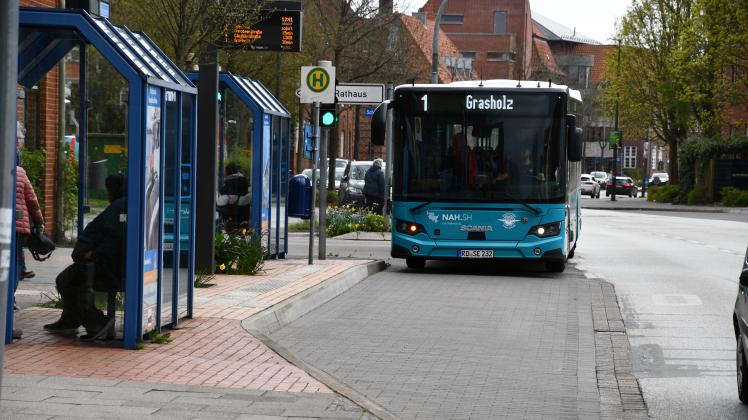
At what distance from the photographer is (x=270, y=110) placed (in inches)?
687

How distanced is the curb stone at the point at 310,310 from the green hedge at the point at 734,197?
36.7 meters

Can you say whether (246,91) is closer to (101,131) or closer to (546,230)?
(546,230)

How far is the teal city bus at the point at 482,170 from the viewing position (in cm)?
1819

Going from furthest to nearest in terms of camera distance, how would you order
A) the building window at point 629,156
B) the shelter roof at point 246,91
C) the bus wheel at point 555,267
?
1. the building window at point 629,156
2. the bus wheel at point 555,267
3. the shelter roof at point 246,91

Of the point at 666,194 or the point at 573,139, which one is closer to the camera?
the point at 573,139

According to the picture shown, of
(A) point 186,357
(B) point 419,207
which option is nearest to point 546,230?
(B) point 419,207

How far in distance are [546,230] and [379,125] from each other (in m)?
2.82

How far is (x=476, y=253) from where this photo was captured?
18297mm

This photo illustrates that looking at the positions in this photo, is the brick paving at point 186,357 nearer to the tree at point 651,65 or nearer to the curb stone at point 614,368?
the curb stone at point 614,368

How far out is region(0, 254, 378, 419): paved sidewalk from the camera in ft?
23.0

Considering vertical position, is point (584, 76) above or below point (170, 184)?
above

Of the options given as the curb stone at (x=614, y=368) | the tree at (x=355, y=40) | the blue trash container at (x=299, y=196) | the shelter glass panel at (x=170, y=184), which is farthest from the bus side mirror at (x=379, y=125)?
the tree at (x=355, y=40)

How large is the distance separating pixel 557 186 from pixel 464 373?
9122 mm

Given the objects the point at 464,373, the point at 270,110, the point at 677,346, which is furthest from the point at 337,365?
the point at 270,110
